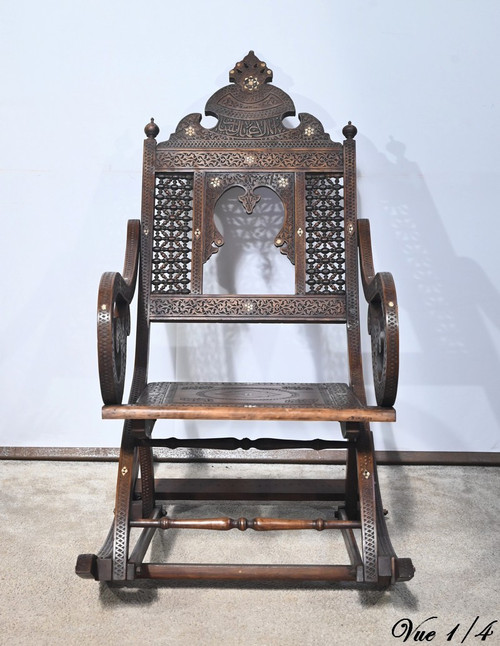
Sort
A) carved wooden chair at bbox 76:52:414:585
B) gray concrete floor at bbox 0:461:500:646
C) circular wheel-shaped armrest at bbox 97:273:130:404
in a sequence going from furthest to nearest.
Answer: carved wooden chair at bbox 76:52:414:585
circular wheel-shaped armrest at bbox 97:273:130:404
gray concrete floor at bbox 0:461:500:646

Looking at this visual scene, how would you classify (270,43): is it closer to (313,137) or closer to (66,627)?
(313,137)

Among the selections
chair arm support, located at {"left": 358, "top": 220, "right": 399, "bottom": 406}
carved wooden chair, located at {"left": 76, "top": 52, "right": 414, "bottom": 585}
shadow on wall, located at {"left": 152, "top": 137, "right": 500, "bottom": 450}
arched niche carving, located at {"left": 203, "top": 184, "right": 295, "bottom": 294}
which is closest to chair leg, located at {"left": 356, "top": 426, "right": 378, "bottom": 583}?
carved wooden chair, located at {"left": 76, "top": 52, "right": 414, "bottom": 585}

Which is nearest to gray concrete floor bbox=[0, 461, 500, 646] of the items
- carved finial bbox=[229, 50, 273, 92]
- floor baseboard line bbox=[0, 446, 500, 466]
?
floor baseboard line bbox=[0, 446, 500, 466]

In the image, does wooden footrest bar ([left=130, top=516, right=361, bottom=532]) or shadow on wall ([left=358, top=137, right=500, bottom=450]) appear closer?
wooden footrest bar ([left=130, top=516, right=361, bottom=532])

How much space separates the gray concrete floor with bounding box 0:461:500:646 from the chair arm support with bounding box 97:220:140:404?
0.50 metres

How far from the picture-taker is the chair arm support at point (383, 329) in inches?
58.9

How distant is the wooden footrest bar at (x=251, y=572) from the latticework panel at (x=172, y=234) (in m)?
0.84

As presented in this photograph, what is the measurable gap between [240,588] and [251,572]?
9 cm

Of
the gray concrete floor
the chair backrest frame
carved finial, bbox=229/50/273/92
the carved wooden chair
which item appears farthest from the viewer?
carved finial, bbox=229/50/273/92

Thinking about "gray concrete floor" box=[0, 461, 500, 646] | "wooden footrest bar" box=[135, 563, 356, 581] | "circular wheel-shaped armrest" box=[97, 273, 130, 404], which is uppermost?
"circular wheel-shaped armrest" box=[97, 273, 130, 404]

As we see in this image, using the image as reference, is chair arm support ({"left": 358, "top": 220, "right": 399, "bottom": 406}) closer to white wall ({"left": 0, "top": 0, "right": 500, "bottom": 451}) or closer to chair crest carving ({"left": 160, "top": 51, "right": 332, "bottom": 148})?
chair crest carving ({"left": 160, "top": 51, "right": 332, "bottom": 148})

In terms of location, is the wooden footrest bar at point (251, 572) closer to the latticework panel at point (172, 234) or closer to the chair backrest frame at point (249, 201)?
the chair backrest frame at point (249, 201)

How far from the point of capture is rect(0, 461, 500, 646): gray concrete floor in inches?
54.6

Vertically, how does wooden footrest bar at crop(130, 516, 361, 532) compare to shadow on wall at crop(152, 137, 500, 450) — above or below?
below
